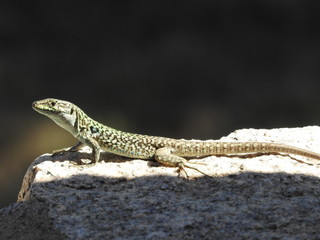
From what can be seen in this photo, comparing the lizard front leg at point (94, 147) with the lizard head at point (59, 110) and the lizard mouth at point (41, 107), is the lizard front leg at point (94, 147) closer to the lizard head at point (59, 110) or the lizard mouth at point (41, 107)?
the lizard head at point (59, 110)

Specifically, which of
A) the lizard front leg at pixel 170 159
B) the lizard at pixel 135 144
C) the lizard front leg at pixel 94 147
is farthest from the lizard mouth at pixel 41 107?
the lizard front leg at pixel 170 159

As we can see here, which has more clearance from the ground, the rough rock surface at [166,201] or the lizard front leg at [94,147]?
the lizard front leg at [94,147]

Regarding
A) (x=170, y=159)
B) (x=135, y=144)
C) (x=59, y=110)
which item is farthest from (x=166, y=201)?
(x=59, y=110)

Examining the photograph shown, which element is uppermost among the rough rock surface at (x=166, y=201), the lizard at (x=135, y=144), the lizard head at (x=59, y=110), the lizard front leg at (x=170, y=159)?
the lizard head at (x=59, y=110)

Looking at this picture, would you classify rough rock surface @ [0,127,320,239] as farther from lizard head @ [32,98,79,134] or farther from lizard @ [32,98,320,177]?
lizard head @ [32,98,79,134]

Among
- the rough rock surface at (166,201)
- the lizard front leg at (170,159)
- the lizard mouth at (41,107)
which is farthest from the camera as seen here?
the lizard mouth at (41,107)

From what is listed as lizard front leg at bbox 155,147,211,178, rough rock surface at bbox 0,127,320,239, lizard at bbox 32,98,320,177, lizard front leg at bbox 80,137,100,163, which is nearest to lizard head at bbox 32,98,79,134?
lizard at bbox 32,98,320,177

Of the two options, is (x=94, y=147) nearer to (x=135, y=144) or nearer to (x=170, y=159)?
(x=135, y=144)
